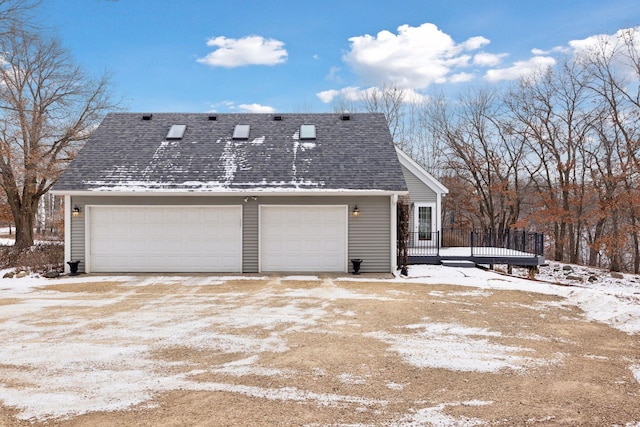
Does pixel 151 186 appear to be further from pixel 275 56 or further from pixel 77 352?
pixel 275 56

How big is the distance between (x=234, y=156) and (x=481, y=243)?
10763 millimetres

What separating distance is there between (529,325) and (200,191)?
324 inches

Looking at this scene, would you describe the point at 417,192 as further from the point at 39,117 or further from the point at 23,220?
the point at 23,220

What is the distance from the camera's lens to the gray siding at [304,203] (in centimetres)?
1178

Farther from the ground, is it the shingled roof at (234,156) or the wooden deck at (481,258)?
the shingled roof at (234,156)

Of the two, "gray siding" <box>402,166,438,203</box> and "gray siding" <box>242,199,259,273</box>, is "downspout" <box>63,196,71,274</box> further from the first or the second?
"gray siding" <box>402,166,438,203</box>

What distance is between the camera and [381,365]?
15.5 ft

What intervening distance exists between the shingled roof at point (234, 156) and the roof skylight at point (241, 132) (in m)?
0.16

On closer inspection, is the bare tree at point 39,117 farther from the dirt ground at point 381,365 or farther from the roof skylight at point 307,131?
the dirt ground at point 381,365

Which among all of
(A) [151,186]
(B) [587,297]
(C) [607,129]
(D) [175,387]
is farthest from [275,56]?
(D) [175,387]

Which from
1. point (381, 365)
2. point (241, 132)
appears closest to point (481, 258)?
point (241, 132)

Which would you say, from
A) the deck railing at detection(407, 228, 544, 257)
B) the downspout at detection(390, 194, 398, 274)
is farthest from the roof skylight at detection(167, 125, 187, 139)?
the deck railing at detection(407, 228, 544, 257)

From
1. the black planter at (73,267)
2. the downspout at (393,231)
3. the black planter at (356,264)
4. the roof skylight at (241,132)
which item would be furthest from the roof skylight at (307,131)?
the black planter at (73,267)

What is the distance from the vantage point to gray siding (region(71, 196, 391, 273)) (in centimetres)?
1178
